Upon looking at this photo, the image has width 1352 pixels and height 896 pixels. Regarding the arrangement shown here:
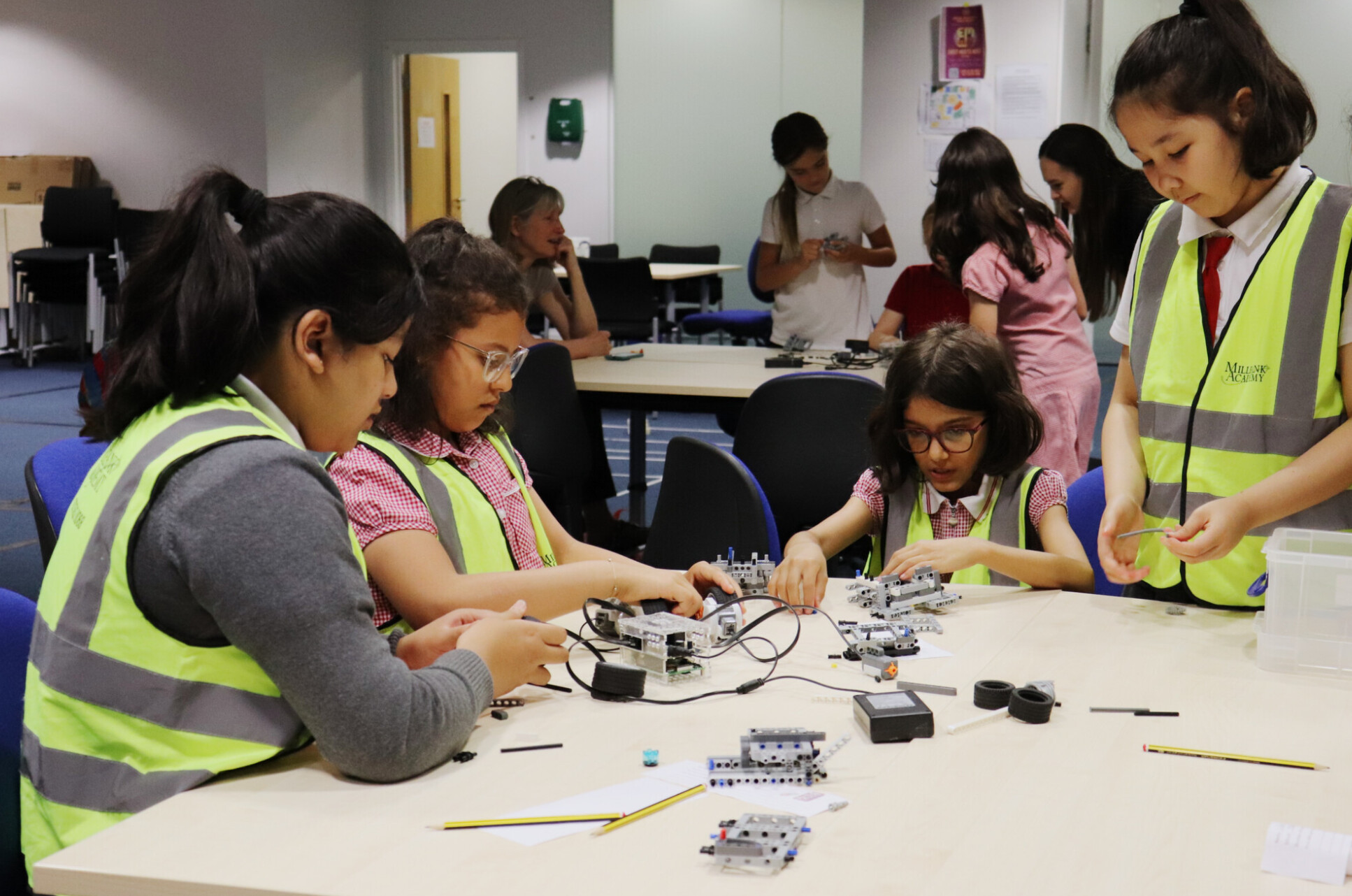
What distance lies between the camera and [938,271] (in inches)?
171

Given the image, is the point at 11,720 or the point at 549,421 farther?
the point at 549,421

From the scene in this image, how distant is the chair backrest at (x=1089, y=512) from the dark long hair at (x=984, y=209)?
1.39m

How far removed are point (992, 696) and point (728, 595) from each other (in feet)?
1.68

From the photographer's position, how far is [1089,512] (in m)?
2.32

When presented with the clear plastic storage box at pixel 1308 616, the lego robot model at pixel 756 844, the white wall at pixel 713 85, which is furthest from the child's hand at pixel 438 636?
the white wall at pixel 713 85

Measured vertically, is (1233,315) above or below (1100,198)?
below

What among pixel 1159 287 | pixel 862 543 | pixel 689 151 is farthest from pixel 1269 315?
pixel 689 151

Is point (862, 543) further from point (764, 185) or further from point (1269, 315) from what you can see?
point (764, 185)

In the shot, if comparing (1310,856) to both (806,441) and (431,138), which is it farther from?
(431,138)

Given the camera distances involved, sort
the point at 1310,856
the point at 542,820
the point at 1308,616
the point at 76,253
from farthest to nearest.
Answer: the point at 76,253
the point at 1308,616
the point at 542,820
the point at 1310,856

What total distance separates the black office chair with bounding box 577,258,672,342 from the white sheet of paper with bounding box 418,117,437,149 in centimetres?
402

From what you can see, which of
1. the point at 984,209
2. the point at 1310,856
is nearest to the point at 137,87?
the point at 984,209

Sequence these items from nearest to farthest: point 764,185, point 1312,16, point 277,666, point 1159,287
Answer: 1. point 277,666
2. point 1159,287
3. point 1312,16
4. point 764,185

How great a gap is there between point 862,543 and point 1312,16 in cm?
545
